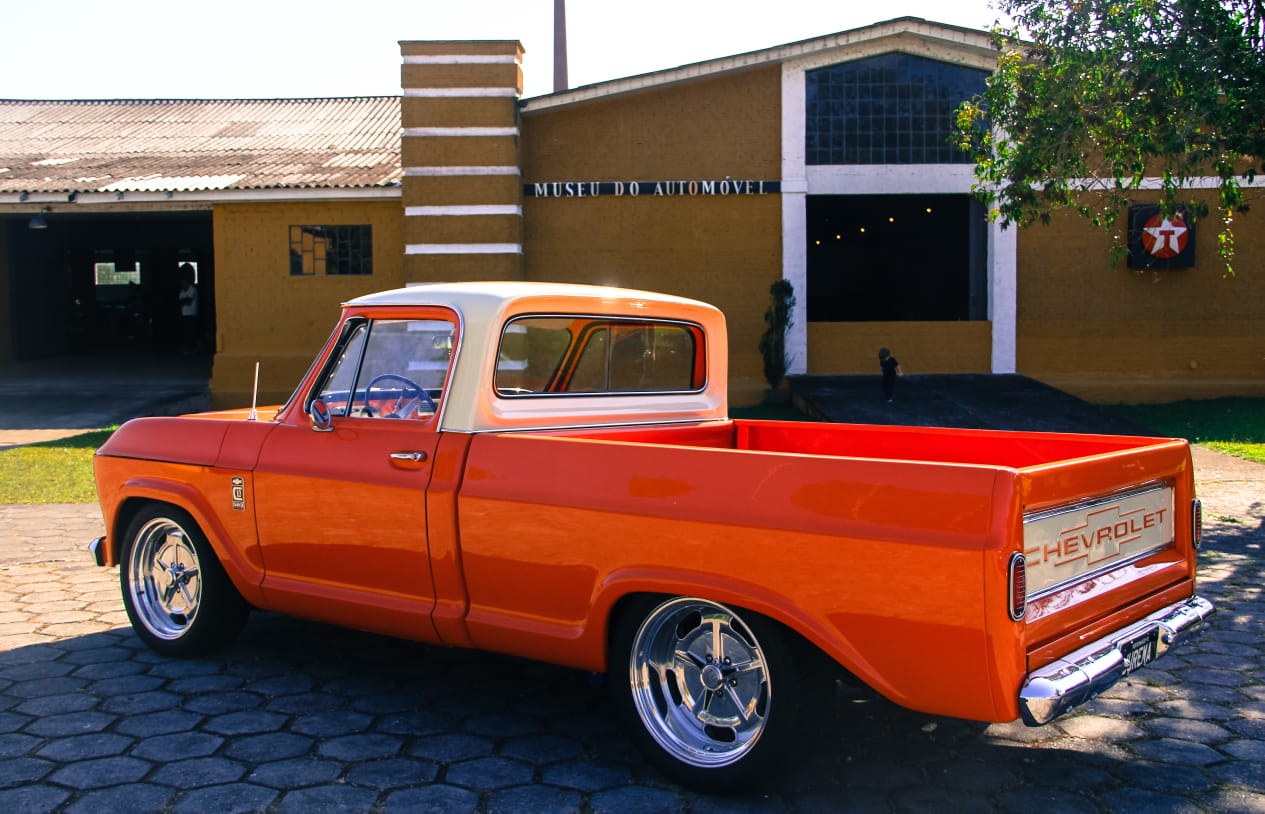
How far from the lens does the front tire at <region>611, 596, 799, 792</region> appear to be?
3475 mm

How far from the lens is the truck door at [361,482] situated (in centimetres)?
429

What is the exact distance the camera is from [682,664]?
12.4ft

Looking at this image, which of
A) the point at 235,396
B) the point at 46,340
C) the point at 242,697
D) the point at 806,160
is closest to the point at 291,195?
the point at 235,396

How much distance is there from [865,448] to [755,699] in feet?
5.70

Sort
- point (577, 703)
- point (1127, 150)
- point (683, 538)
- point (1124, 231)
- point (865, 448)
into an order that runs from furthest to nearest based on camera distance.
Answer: point (1124, 231) → point (1127, 150) → point (865, 448) → point (577, 703) → point (683, 538)

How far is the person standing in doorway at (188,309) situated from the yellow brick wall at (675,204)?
29.8 feet

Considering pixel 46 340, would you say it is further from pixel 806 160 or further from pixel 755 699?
pixel 755 699

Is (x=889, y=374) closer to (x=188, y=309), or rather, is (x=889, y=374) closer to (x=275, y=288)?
(x=275, y=288)

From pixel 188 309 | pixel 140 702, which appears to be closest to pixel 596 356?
pixel 140 702

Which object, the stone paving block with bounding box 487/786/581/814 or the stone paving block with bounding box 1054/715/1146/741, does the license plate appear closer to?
the stone paving block with bounding box 1054/715/1146/741

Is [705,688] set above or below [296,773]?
above

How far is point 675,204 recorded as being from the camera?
671 inches

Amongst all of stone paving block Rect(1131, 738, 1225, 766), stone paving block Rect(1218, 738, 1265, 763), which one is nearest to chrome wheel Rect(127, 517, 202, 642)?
stone paving block Rect(1131, 738, 1225, 766)

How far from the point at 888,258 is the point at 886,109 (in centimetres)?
1014
